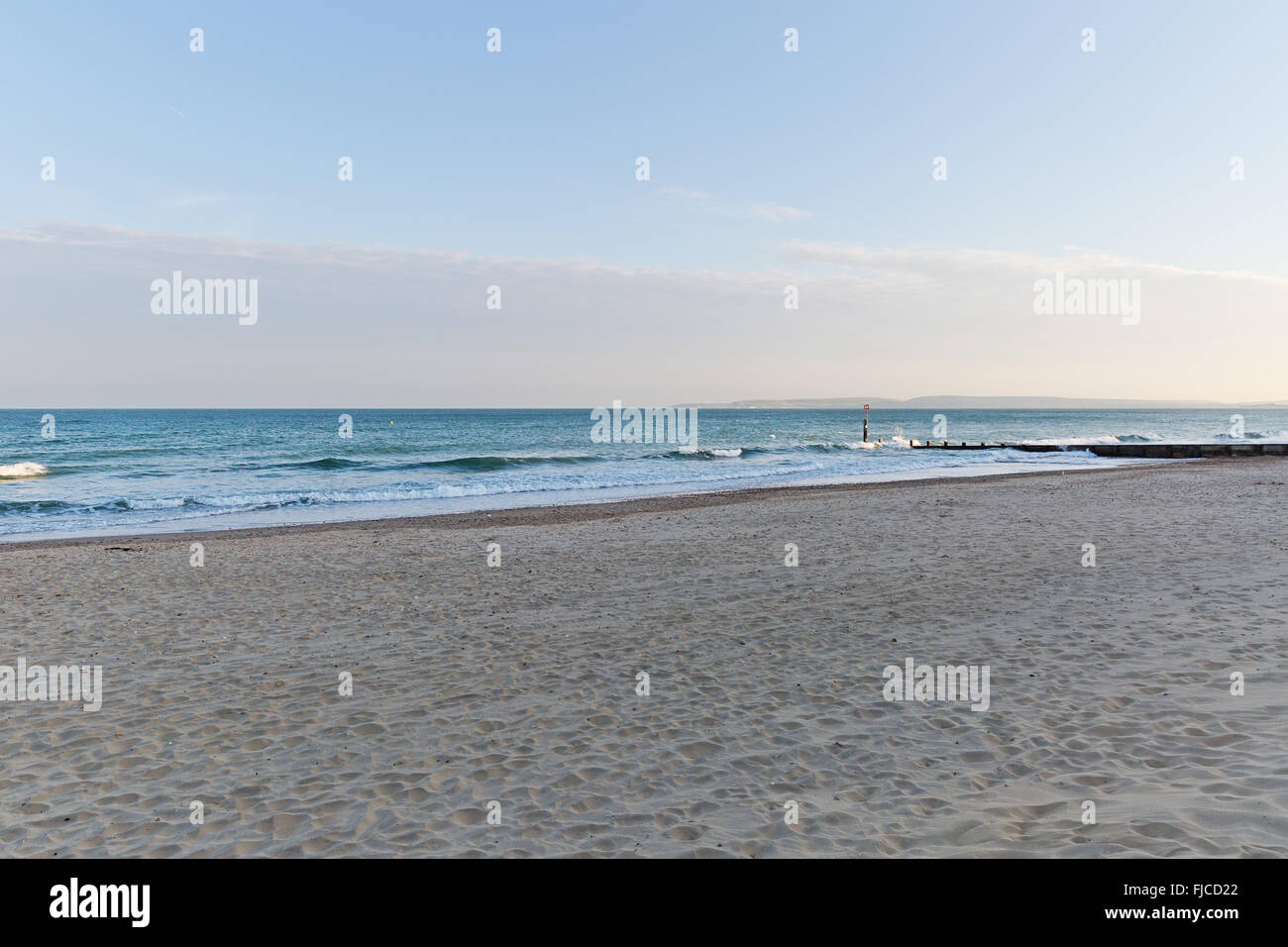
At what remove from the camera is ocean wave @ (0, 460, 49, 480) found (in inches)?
1356

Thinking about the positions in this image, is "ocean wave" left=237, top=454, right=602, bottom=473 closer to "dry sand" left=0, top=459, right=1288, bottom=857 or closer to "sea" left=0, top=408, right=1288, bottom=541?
"sea" left=0, top=408, right=1288, bottom=541

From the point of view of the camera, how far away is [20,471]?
1406 inches

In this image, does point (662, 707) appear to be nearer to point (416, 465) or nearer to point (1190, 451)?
point (416, 465)

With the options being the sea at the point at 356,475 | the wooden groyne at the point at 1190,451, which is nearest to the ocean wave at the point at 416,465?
the sea at the point at 356,475

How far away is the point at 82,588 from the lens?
11125 mm

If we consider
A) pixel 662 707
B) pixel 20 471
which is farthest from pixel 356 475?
pixel 662 707

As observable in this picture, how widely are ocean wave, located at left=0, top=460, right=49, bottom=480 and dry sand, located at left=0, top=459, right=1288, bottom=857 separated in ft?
92.5

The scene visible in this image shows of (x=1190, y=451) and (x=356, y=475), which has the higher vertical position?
(x=1190, y=451)

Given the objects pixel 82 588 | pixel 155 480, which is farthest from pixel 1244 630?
pixel 155 480

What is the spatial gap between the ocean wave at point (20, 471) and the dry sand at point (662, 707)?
28.2 meters

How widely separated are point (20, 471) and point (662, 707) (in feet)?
135

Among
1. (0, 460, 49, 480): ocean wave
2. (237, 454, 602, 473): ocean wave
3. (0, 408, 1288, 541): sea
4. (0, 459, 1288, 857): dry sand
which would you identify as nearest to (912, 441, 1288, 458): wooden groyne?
(0, 408, 1288, 541): sea
